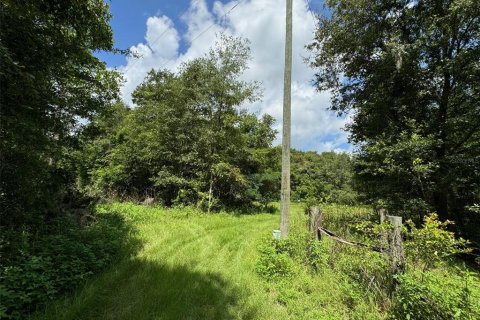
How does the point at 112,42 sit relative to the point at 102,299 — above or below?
above

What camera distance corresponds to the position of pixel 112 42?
22.1 feet

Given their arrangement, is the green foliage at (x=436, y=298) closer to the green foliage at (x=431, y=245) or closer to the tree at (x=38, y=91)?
the green foliage at (x=431, y=245)

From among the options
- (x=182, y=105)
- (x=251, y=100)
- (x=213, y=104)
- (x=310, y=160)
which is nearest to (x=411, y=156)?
(x=251, y=100)

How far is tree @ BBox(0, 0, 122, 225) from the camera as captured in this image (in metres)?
4.18

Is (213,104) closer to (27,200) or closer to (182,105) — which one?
(182,105)

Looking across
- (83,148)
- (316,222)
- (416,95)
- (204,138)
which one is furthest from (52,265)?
(416,95)

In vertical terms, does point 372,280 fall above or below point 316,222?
below

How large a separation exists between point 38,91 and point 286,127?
5.08m

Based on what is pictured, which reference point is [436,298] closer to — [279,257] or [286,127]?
[279,257]

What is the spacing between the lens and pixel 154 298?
4.22 meters

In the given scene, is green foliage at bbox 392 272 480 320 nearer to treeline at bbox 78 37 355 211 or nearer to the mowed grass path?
the mowed grass path

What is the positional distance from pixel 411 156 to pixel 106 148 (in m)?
19.4

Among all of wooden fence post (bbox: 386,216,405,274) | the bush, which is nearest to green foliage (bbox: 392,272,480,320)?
wooden fence post (bbox: 386,216,405,274)

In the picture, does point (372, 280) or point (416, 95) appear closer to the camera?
point (372, 280)
